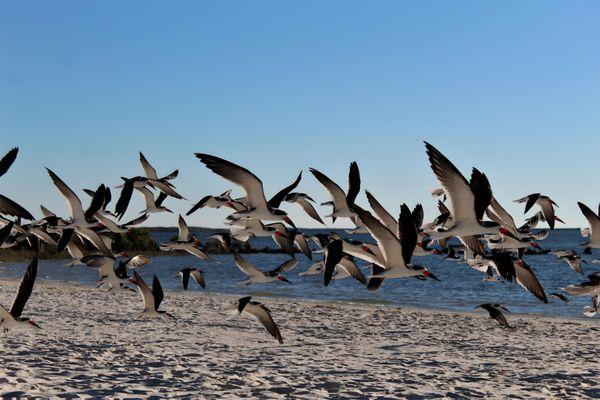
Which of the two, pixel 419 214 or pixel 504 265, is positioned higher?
pixel 419 214

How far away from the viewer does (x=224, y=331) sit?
17.7 meters

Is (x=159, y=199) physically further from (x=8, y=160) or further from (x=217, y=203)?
(x=8, y=160)

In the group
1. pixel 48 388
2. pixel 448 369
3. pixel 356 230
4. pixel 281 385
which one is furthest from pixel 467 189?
pixel 48 388

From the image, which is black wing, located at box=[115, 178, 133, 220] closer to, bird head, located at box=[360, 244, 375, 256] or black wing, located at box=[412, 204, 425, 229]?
bird head, located at box=[360, 244, 375, 256]

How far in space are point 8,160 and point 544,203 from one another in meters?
9.05

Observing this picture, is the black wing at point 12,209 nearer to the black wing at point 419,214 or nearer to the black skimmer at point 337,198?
the black skimmer at point 337,198

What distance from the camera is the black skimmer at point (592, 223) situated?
39.0ft

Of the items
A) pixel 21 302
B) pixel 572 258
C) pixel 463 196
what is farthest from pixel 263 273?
pixel 572 258

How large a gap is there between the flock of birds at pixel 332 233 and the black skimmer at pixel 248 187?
0.6 inches

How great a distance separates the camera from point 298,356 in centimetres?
1427

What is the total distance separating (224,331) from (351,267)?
21.0 feet

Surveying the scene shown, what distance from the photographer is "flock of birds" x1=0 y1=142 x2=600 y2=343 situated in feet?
31.3

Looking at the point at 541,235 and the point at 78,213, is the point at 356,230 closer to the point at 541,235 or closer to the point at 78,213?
the point at 541,235

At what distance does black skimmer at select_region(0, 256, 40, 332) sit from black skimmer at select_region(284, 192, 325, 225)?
4.50m
